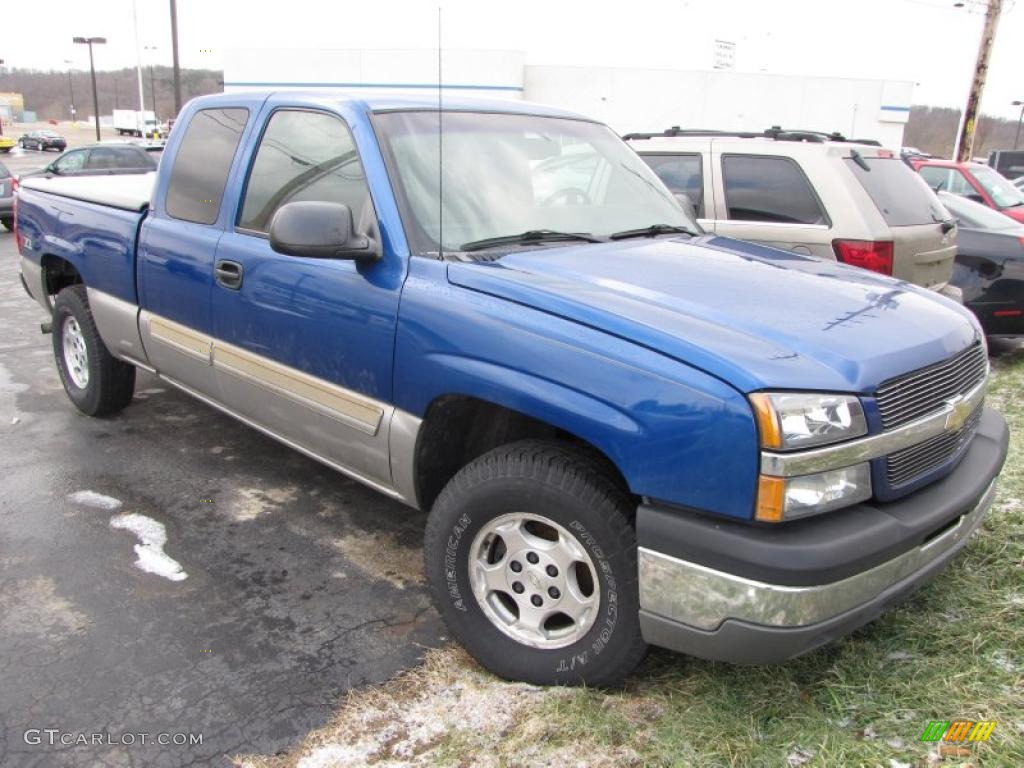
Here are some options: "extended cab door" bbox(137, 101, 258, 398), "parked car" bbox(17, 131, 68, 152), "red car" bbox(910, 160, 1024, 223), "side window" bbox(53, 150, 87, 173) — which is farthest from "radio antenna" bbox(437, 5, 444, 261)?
"parked car" bbox(17, 131, 68, 152)

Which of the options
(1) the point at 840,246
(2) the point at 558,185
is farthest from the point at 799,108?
(2) the point at 558,185

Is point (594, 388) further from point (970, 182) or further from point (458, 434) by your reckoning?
point (970, 182)

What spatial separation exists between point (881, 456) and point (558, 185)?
1.86 meters

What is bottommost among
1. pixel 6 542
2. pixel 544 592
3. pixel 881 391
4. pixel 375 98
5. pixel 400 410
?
pixel 6 542

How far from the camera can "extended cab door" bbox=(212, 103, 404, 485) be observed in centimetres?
300

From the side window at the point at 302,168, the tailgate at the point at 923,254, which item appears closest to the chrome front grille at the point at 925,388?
the side window at the point at 302,168

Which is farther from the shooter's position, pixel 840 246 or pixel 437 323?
pixel 840 246

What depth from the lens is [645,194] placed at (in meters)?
3.83

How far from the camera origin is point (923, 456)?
2.41 metres

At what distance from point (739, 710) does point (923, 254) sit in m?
4.33

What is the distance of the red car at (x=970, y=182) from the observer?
33.1ft

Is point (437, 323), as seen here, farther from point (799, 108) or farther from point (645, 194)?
point (799, 108)

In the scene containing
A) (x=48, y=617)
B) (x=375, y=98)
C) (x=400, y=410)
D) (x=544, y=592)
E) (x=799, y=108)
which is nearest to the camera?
(x=544, y=592)

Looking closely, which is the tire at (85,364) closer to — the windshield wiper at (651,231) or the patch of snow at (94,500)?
the patch of snow at (94,500)
